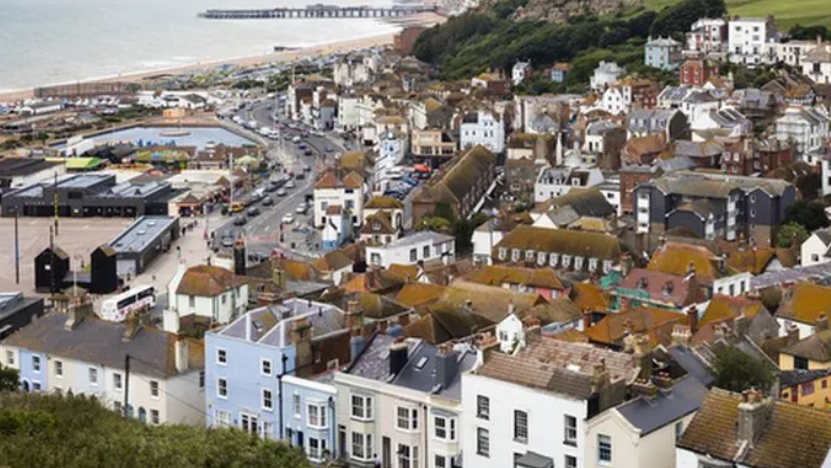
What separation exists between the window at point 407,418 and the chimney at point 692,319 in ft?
32.3

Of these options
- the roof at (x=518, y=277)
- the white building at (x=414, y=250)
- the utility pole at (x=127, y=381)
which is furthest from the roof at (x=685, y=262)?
the utility pole at (x=127, y=381)

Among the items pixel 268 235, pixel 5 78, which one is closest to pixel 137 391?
pixel 268 235

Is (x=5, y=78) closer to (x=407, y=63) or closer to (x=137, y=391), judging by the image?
(x=407, y=63)

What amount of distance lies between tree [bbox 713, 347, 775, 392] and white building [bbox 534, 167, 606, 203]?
123 ft

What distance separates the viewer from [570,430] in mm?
22531

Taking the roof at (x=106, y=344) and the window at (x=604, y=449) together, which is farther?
the roof at (x=106, y=344)

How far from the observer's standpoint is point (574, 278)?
45562 millimetres

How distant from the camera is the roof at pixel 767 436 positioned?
2011cm

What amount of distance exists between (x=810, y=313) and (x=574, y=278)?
409 inches

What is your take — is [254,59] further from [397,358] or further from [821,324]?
[397,358]

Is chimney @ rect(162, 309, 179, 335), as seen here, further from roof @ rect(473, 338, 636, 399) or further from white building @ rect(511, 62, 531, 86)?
white building @ rect(511, 62, 531, 86)

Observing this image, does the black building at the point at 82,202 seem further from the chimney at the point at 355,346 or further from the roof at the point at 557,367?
the roof at the point at 557,367

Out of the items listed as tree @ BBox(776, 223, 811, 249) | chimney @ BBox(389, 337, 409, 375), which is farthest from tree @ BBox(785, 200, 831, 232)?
chimney @ BBox(389, 337, 409, 375)

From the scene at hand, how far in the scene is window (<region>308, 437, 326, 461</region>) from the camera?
86.0 feet
